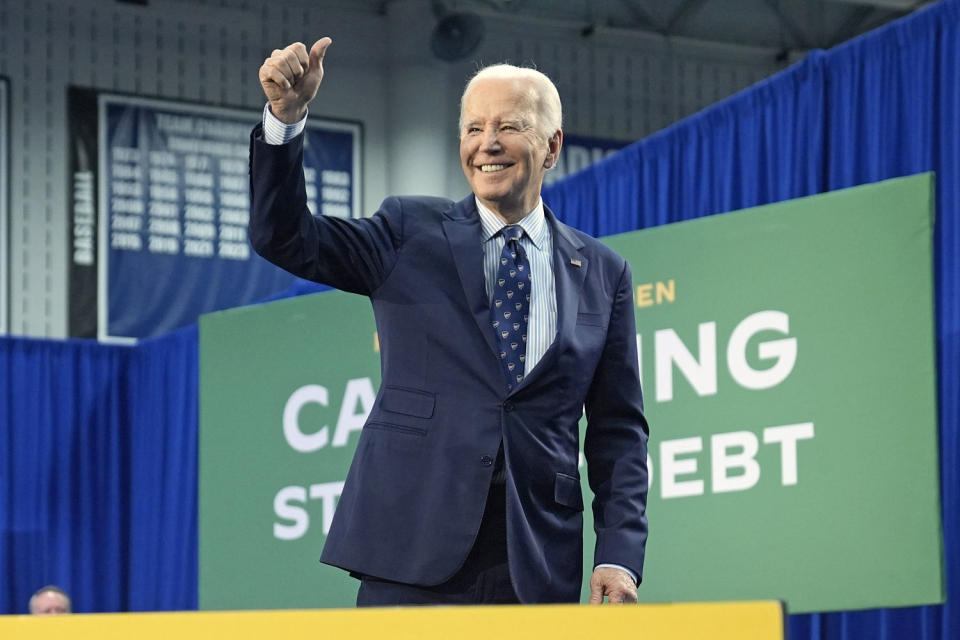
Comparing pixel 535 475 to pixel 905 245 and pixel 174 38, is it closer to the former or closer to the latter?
pixel 905 245

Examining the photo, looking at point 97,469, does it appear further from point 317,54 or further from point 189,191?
point 317,54

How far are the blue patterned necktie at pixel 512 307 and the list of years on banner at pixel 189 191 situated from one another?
7633 millimetres

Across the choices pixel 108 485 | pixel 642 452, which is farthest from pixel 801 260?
pixel 108 485

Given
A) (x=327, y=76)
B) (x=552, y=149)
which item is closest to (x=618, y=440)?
(x=552, y=149)

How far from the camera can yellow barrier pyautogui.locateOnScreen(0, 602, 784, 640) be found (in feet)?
3.69

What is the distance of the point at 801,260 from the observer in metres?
4.39

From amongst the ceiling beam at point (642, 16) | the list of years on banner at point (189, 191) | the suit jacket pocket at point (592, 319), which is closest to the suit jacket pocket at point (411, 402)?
the suit jacket pocket at point (592, 319)

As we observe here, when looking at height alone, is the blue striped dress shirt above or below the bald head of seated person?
above

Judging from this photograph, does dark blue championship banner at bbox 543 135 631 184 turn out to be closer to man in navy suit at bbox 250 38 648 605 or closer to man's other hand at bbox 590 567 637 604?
man in navy suit at bbox 250 38 648 605

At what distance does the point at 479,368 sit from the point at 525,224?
0.22 m

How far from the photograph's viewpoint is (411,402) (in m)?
1.83

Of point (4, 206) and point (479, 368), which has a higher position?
point (4, 206)

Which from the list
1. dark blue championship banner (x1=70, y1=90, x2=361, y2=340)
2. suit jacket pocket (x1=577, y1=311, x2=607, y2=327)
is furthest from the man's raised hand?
dark blue championship banner (x1=70, y1=90, x2=361, y2=340)

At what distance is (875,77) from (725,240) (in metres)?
0.68
